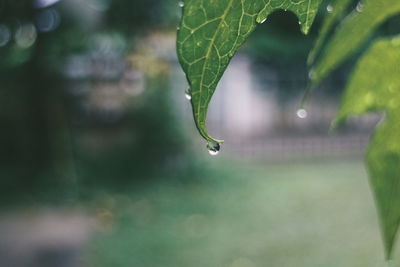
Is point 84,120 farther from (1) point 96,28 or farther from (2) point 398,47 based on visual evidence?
(2) point 398,47

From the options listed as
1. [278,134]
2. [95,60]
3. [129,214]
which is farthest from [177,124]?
[278,134]

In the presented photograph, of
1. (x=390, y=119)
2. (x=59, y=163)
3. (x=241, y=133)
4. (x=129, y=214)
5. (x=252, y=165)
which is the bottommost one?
(x=390, y=119)

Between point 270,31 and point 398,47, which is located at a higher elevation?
point 270,31

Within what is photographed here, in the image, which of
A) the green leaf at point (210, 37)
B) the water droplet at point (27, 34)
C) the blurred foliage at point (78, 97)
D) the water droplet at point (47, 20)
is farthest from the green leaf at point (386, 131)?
the water droplet at point (27, 34)

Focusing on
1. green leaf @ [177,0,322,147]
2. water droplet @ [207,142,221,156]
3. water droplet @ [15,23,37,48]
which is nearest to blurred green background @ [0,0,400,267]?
water droplet @ [15,23,37,48]

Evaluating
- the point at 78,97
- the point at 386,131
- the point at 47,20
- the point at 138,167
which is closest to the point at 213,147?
the point at 386,131

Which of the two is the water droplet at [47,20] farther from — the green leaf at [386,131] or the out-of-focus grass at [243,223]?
the green leaf at [386,131]

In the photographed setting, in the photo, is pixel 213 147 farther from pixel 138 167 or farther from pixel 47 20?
pixel 47 20
